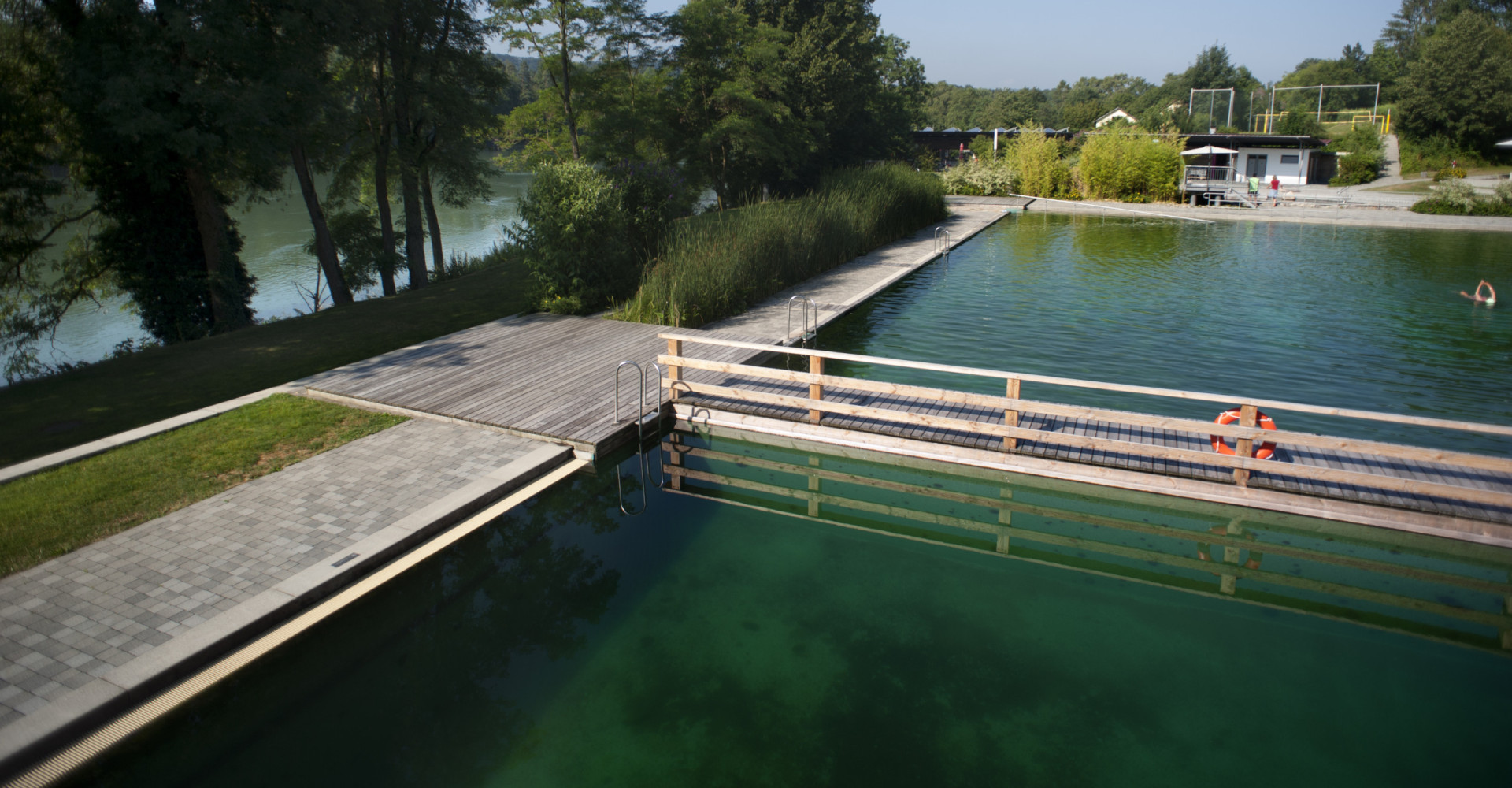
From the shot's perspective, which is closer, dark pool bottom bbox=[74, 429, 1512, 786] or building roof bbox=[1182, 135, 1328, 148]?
dark pool bottom bbox=[74, 429, 1512, 786]

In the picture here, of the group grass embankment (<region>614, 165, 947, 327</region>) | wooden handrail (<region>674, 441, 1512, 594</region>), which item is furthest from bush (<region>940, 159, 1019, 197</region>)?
wooden handrail (<region>674, 441, 1512, 594</region>)

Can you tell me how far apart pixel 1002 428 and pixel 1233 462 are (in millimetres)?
1859

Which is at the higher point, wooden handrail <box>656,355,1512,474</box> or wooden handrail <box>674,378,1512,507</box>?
wooden handrail <box>656,355,1512,474</box>

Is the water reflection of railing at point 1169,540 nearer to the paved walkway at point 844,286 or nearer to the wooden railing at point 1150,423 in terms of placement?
the wooden railing at point 1150,423

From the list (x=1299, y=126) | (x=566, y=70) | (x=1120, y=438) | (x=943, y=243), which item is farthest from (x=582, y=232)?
(x=1299, y=126)

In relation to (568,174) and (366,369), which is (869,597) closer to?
(366,369)

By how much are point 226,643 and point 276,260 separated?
2301 centimetres

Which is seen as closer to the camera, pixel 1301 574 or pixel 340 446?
pixel 1301 574

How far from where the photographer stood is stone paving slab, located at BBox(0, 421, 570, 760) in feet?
14.0

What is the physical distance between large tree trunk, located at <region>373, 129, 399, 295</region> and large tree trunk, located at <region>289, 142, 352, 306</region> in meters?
1.18

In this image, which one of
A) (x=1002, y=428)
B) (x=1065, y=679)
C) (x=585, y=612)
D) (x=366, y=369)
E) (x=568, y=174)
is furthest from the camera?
(x=568, y=174)

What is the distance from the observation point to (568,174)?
12.4 meters

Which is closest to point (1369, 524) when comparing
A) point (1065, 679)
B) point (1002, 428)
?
point (1002, 428)

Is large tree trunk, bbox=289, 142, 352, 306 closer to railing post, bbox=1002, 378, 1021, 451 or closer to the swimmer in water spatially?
railing post, bbox=1002, 378, 1021, 451
